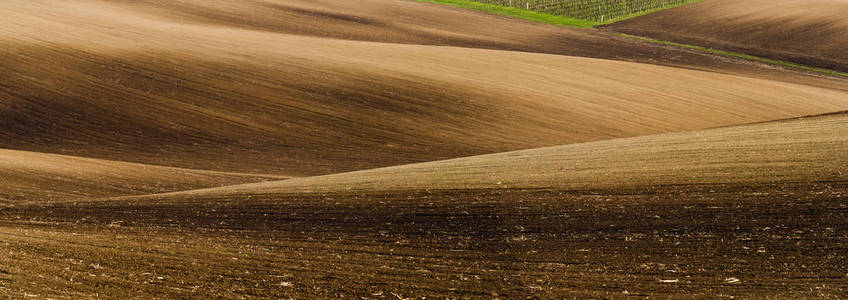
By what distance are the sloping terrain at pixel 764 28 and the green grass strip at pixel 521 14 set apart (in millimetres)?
3377

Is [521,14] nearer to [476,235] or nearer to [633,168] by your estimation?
[633,168]

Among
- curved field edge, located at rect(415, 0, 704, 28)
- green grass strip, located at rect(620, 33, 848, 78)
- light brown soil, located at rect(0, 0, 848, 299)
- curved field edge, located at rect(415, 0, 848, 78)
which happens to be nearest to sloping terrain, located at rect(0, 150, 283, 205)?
light brown soil, located at rect(0, 0, 848, 299)

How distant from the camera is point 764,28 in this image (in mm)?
59000

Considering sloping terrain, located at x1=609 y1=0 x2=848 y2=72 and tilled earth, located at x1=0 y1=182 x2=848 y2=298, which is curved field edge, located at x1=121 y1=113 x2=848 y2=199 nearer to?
tilled earth, located at x1=0 y1=182 x2=848 y2=298

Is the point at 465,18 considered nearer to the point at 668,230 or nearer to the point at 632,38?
the point at 632,38

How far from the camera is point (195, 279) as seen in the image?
28.7ft

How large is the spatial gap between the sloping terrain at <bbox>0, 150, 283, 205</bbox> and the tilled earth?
8.93 feet

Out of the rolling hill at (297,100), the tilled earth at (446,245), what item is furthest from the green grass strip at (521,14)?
the tilled earth at (446,245)

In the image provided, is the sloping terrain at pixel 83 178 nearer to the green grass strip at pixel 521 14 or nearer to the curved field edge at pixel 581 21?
the curved field edge at pixel 581 21

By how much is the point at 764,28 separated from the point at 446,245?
181ft

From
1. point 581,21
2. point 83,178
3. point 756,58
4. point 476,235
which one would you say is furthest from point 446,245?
point 581,21

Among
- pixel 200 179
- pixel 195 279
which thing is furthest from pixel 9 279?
pixel 200 179

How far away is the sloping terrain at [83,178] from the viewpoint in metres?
15.4

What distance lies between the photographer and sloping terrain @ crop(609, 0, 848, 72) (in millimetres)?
52344
